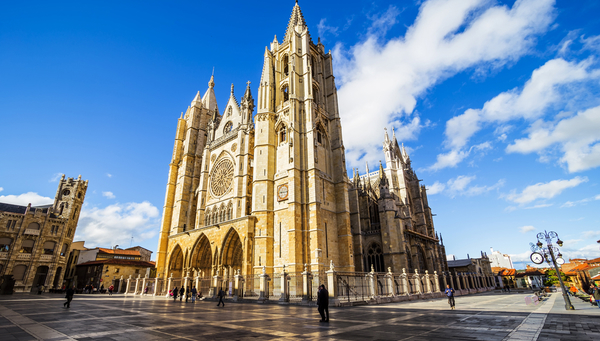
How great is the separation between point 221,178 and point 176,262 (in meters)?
10.2

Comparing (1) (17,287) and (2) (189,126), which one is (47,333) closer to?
(2) (189,126)

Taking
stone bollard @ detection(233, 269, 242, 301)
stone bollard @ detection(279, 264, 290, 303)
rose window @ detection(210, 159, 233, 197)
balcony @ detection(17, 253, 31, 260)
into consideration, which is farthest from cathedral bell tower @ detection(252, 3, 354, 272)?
balcony @ detection(17, 253, 31, 260)

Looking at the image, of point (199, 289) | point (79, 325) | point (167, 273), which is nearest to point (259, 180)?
point (199, 289)

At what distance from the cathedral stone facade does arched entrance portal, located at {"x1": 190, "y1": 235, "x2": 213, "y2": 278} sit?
0.09 meters

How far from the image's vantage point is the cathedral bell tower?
70.9ft

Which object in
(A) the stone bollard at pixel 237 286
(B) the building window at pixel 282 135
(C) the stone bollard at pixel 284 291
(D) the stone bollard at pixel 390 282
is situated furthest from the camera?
(B) the building window at pixel 282 135

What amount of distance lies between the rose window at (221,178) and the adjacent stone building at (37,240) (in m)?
23.8

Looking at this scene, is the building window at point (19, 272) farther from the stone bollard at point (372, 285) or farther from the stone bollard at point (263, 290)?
the stone bollard at point (372, 285)

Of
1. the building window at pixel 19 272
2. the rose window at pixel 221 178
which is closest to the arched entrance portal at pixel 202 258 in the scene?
the rose window at pixel 221 178

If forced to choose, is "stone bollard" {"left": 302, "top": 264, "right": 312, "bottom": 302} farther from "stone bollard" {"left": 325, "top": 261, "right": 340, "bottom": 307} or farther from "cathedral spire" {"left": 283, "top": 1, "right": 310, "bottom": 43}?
"cathedral spire" {"left": 283, "top": 1, "right": 310, "bottom": 43}

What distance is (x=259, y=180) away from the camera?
2442 centimetres

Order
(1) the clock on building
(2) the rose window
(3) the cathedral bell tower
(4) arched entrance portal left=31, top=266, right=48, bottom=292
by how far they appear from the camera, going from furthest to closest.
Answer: (4) arched entrance portal left=31, top=266, right=48, bottom=292
(2) the rose window
(1) the clock on building
(3) the cathedral bell tower

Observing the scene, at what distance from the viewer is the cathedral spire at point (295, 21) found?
3025cm

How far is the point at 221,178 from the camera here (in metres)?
30.8
